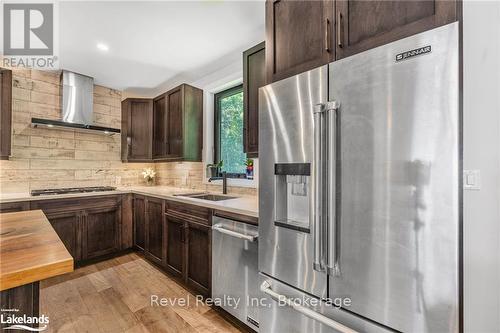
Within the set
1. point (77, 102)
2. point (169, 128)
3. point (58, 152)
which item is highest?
point (77, 102)

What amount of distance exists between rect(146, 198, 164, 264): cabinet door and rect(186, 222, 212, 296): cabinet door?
0.64m

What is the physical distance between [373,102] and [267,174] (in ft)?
2.14

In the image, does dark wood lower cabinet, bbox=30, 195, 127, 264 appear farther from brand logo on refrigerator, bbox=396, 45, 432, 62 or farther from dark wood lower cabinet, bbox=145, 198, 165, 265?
brand logo on refrigerator, bbox=396, 45, 432, 62

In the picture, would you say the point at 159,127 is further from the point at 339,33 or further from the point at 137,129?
the point at 339,33

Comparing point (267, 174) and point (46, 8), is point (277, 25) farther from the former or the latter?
point (46, 8)

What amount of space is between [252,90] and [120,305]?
226 cm

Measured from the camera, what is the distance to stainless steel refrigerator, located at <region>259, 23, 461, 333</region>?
2.64 feet

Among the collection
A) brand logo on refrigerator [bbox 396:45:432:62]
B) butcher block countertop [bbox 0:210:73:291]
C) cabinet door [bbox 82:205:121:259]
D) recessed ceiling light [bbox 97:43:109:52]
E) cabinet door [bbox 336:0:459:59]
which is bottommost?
cabinet door [bbox 82:205:121:259]

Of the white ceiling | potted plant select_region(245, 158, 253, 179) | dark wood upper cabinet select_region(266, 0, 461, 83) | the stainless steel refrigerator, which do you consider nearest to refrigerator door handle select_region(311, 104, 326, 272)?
the stainless steel refrigerator

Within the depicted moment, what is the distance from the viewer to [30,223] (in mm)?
1257

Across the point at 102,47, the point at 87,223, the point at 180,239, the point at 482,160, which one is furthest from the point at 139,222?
the point at 482,160

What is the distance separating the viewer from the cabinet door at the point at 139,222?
3.11 m

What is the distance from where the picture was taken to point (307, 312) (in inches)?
44.6
